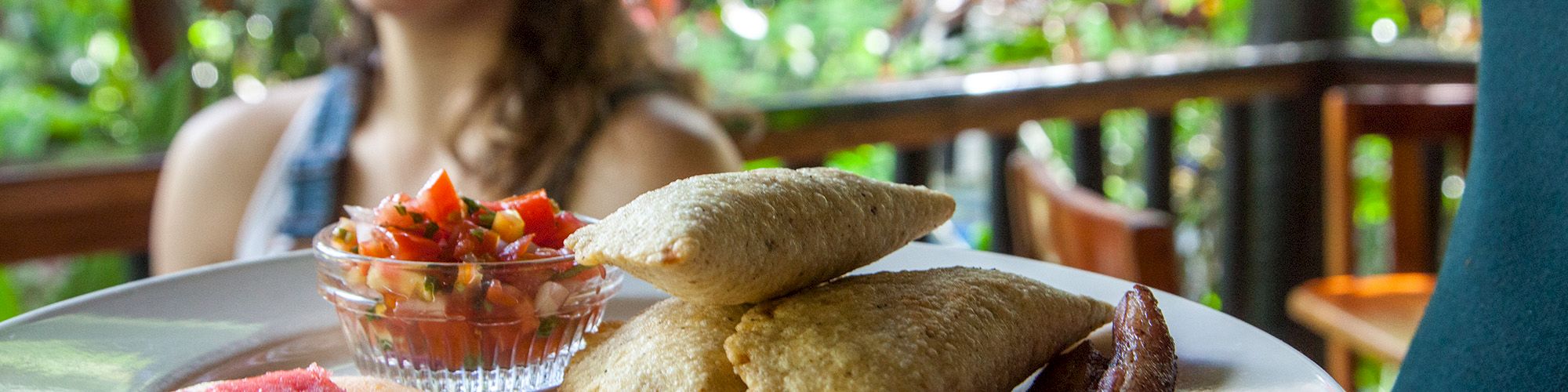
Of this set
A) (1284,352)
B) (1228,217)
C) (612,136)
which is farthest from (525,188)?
(1228,217)

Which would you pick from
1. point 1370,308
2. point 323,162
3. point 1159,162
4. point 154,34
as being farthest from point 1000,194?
point 154,34

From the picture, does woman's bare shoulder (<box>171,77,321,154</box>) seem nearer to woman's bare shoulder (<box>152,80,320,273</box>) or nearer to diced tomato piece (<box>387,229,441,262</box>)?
woman's bare shoulder (<box>152,80,320,273</box>)

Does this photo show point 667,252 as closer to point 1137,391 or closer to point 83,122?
point 1137,391

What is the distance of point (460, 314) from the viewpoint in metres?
0.97

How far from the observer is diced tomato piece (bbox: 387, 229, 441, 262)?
95 centimetres

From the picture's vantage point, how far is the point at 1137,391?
66 cm

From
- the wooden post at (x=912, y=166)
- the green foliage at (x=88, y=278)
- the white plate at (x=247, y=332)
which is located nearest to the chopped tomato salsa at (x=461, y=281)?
the white plate at (x=247, y=332)

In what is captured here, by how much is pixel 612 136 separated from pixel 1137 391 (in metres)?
1.44

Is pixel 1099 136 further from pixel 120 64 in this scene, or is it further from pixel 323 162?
pixel 120 64

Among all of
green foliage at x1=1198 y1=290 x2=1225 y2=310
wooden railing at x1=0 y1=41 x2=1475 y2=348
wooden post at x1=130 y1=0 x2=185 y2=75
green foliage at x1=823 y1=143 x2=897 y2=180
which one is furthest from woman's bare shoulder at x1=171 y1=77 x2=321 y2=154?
green foliage at x1=1198 y1=290 x2=1225 y2=310

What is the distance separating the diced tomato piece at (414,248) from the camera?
95cm

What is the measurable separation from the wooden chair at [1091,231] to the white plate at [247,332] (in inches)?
20.5

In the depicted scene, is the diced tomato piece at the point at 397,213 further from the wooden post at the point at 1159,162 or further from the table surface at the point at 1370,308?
the wooden post at the point at 1159,162

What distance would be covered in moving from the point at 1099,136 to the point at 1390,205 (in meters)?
0.73
